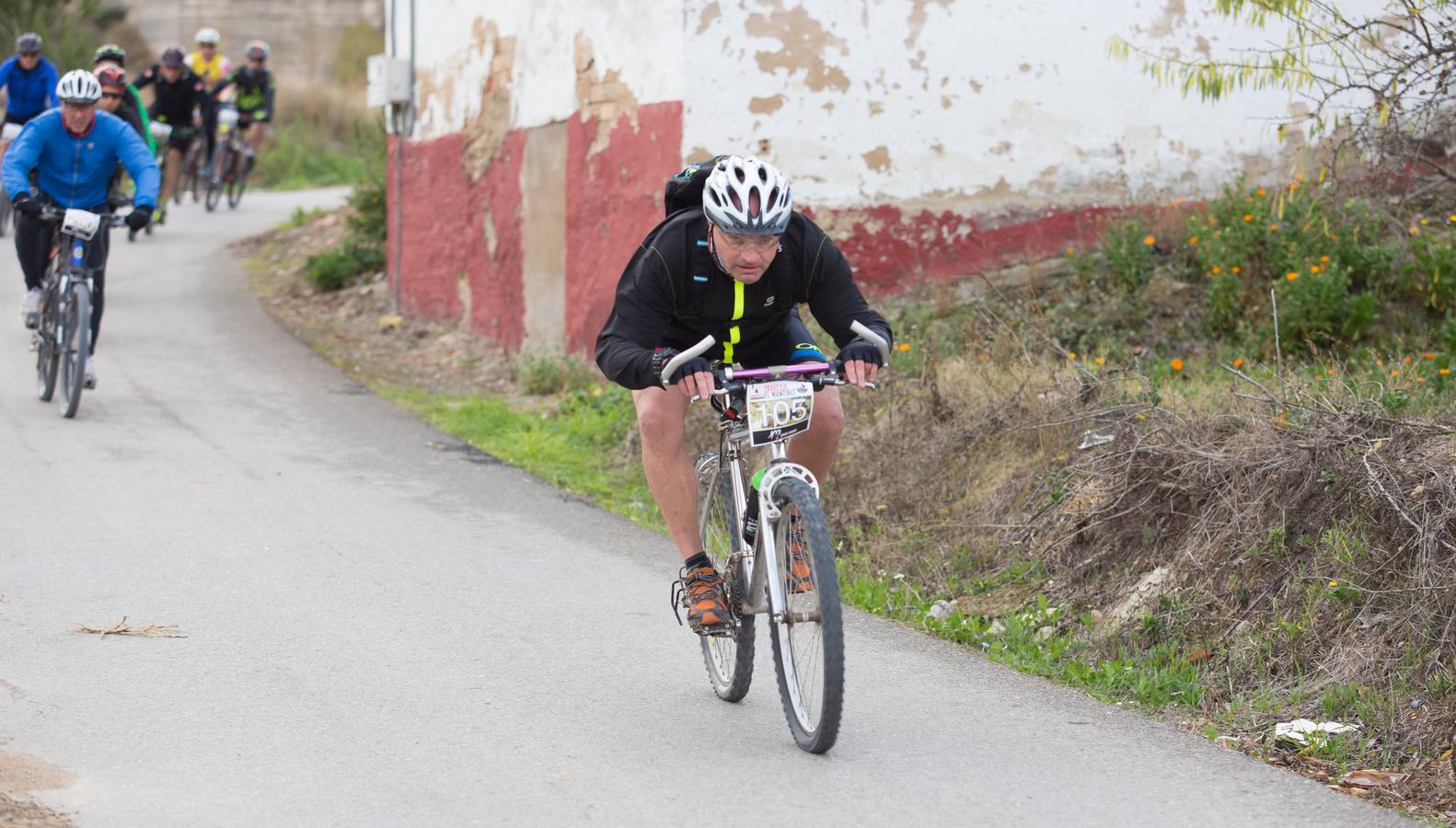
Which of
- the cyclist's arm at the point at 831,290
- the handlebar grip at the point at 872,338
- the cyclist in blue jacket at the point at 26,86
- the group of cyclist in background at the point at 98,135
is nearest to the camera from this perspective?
the handlebar grip at the point at 872,338

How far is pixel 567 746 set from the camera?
5.06m

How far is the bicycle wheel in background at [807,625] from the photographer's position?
4.71m

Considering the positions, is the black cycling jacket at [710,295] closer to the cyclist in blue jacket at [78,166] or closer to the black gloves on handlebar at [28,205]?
the cyclist in blue jacket at [78,166]

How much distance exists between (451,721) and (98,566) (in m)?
2.70

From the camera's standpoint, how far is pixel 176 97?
66.6 feet

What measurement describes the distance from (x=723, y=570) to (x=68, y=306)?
669 centimetres

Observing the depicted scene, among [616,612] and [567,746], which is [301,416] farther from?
[567,746]

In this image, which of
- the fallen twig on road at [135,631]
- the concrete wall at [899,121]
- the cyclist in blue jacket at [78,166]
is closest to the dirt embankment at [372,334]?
the concrete wall at [899,121]

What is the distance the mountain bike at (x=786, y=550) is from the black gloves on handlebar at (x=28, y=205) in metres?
6.82

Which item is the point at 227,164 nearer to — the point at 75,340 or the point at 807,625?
the point at 75,340

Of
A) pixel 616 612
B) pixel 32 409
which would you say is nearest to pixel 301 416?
pixel 32 409

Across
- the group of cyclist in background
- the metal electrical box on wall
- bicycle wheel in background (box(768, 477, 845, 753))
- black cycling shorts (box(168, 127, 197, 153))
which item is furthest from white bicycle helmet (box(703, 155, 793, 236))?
black cycling shorts (box(168, 127, 197, 153))

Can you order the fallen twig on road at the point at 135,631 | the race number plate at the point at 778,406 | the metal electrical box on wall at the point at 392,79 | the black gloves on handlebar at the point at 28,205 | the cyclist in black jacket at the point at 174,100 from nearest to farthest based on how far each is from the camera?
the race number plate at the point at 778,406 → the fallen twig on road at the point at 135,631 → the black gloves on handlebar at the point at 28,205 → the metal electrical box on wall at the point at 392,79 → the cyclist in black jacket at the point at 174,100

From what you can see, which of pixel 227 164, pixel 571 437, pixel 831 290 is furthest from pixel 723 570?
pixel 227 164
